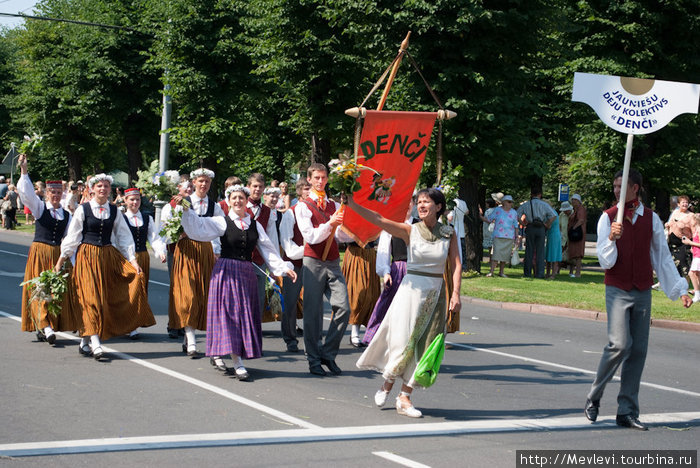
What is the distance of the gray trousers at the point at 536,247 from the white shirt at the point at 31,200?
1279 centimetres

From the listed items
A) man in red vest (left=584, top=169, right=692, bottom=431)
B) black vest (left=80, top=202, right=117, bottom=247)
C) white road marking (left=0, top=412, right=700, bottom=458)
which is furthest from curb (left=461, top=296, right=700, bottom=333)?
black vest (left=80, top=202, right=117, bottom=247)

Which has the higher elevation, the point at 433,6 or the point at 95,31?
the point at 95,31

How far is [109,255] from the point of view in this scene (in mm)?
10109

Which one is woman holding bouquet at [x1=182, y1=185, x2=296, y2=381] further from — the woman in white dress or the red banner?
the woman in white dress

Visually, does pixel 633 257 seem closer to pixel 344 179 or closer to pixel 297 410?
pixel 344 179

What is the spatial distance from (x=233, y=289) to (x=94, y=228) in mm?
2189

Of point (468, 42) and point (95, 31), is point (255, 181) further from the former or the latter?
point (95, 31)

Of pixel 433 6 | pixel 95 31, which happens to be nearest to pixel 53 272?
pixel 433 6

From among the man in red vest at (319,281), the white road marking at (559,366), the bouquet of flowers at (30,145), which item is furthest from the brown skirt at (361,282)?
the bouquet of flowers at (30,145)

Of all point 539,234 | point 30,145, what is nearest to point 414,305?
point 30,145

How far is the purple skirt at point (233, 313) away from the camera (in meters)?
8.70

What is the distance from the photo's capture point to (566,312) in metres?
15.5

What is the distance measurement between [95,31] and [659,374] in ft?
108

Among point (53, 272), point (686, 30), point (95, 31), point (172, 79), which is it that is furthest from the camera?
point (95, 31)
